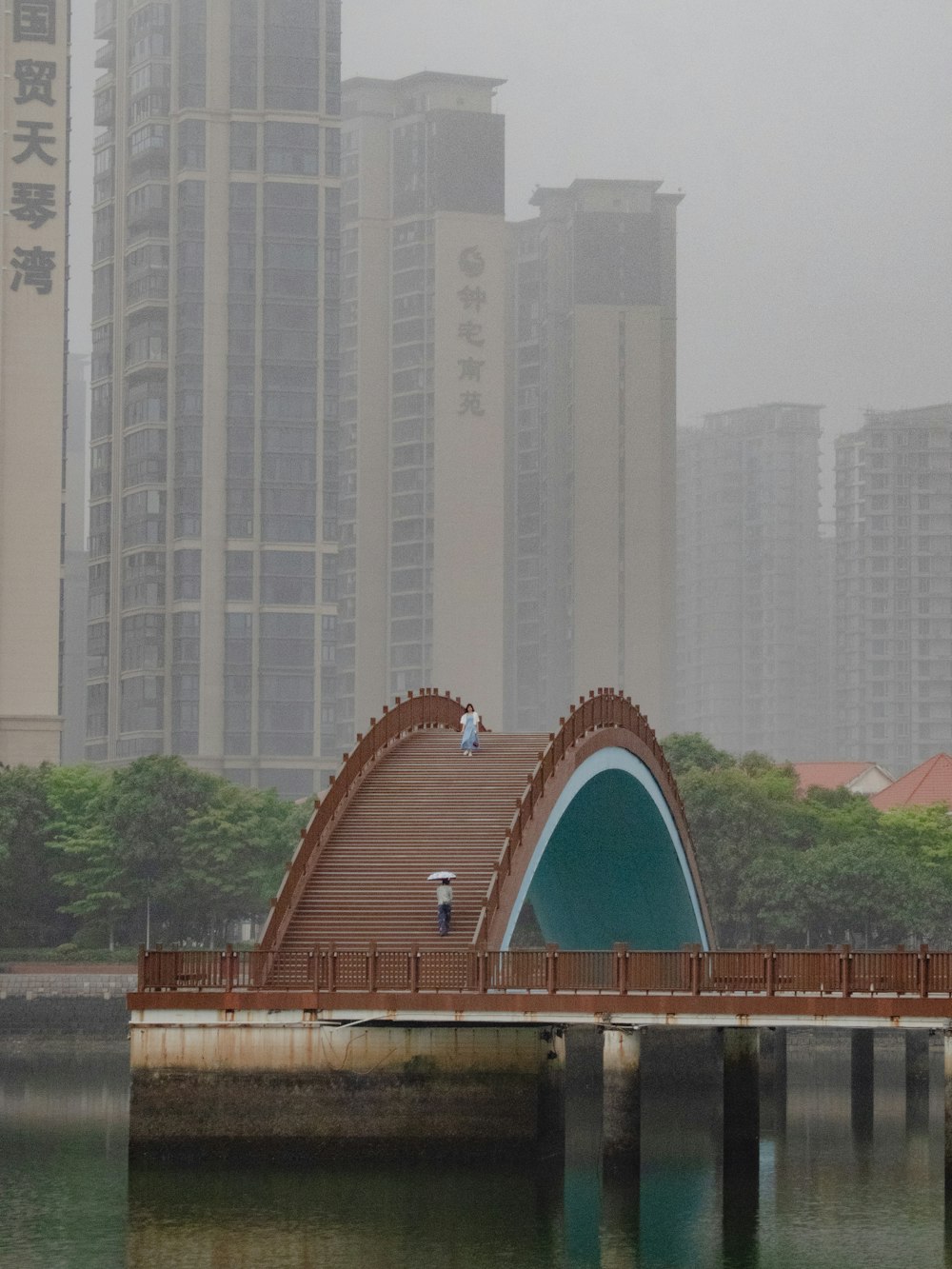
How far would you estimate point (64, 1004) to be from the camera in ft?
251

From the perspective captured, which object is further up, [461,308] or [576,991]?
[461,308]

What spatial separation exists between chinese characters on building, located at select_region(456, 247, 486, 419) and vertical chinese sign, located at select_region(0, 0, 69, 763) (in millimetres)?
52850

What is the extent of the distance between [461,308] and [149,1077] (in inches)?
5000

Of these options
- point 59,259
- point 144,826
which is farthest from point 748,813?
point 59,259

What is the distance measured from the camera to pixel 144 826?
85.2 metres

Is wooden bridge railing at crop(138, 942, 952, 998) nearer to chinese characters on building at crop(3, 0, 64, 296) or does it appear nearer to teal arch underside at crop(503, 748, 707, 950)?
teal arch underside at crop(503, 748, 707, 950)

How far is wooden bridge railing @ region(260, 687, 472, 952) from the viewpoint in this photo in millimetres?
41906

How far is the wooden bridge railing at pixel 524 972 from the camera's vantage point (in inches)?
1473

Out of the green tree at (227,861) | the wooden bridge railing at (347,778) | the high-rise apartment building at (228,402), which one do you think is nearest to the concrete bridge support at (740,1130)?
the wooden bridge railing at (347,778)

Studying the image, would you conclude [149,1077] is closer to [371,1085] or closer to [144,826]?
[371,1085]

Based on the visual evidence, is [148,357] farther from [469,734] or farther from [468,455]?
[469,734]

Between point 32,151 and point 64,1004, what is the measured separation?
46377 millimetres

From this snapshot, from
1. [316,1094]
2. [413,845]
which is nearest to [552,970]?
[316,1094]

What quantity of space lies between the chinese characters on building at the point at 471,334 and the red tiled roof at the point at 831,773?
38878mm
